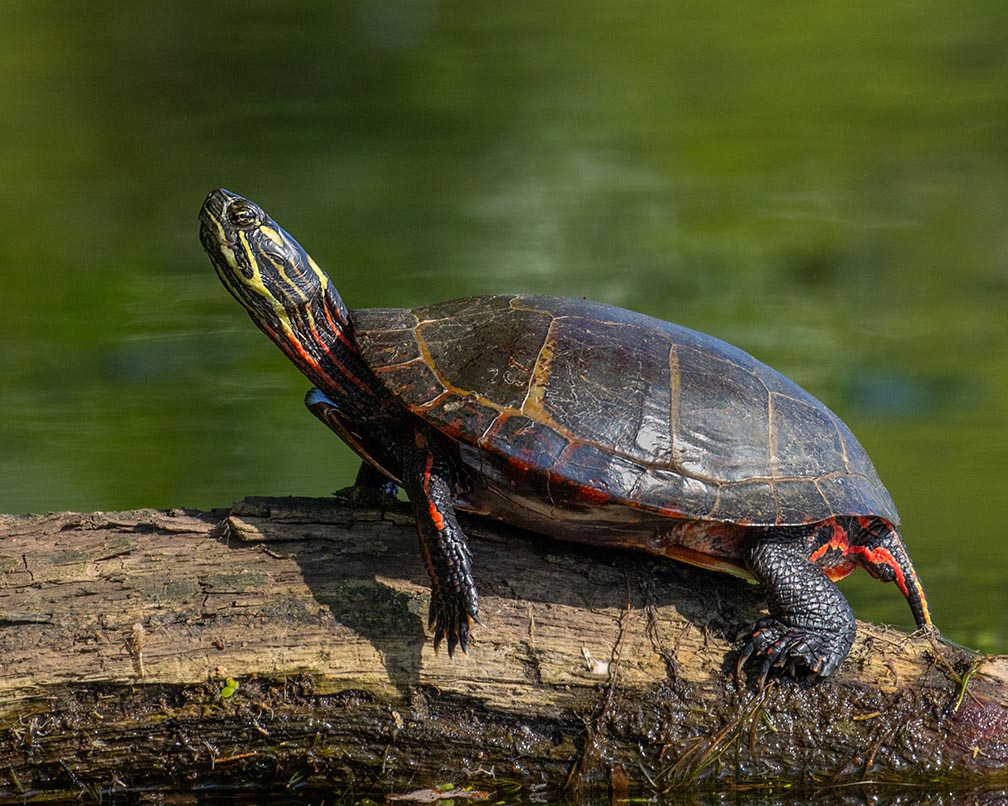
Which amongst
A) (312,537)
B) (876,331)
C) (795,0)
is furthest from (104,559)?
(795,0)

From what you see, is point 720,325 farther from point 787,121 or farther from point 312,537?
point 312,537

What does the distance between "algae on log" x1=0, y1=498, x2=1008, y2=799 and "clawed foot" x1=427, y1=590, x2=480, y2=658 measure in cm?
4

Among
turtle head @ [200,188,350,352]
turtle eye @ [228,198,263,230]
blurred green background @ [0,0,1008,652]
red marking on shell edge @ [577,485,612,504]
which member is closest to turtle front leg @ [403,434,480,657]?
red marking on shell edge @ [577,485,612,504]

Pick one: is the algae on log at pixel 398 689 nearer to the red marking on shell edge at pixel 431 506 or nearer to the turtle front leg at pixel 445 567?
the turtle front leg at pixel 445 567

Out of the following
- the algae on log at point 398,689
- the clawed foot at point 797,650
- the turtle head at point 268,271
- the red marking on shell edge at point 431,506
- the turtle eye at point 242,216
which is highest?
the turtle eye at point 242,216

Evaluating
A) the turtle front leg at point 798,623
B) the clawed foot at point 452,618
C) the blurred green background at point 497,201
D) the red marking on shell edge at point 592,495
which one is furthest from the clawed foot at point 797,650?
the blurred green background at point 497,201

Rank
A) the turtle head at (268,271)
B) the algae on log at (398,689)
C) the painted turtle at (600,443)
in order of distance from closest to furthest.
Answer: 1. the algae on log at (398,689)
2. the painted turtle at (600,443)
3. the turtle head at (268,271)

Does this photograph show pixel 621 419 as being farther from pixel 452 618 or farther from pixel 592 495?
pixel 452 618

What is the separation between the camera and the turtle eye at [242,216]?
323 centimetres

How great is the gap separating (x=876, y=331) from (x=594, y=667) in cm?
476

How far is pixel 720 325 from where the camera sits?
684 cm

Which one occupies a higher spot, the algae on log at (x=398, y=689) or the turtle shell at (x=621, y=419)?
the turtle shell at (x=621, y=419)

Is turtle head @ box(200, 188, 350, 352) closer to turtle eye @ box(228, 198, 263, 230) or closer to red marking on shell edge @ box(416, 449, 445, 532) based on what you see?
turtle eye @ box(228, 198, 263, 230)

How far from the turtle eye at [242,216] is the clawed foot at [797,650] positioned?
163cm
